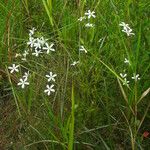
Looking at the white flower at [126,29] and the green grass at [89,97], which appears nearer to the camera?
the green grass at [89,97]

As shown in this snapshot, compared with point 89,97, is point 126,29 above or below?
above

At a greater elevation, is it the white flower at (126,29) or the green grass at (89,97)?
the white flower at (126,29)

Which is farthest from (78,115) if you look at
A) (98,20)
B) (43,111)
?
(98,20)

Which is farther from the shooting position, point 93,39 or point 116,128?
point 93,39

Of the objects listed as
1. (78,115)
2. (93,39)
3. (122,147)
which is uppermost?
(93,39)

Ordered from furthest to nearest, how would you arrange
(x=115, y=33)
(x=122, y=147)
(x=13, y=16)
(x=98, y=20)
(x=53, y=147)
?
(x=13, y=16), (x=98, y=20), (x=115, y=33), (x=122, y=147), (x=53, y=147)

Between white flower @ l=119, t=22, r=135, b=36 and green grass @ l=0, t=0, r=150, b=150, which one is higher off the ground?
white flower @ l=119, t=22, r=135, b=36

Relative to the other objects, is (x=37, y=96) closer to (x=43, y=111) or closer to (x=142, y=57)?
(x=43, y=111)

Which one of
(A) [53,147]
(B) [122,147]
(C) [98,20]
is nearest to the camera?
(A) [53,147]
